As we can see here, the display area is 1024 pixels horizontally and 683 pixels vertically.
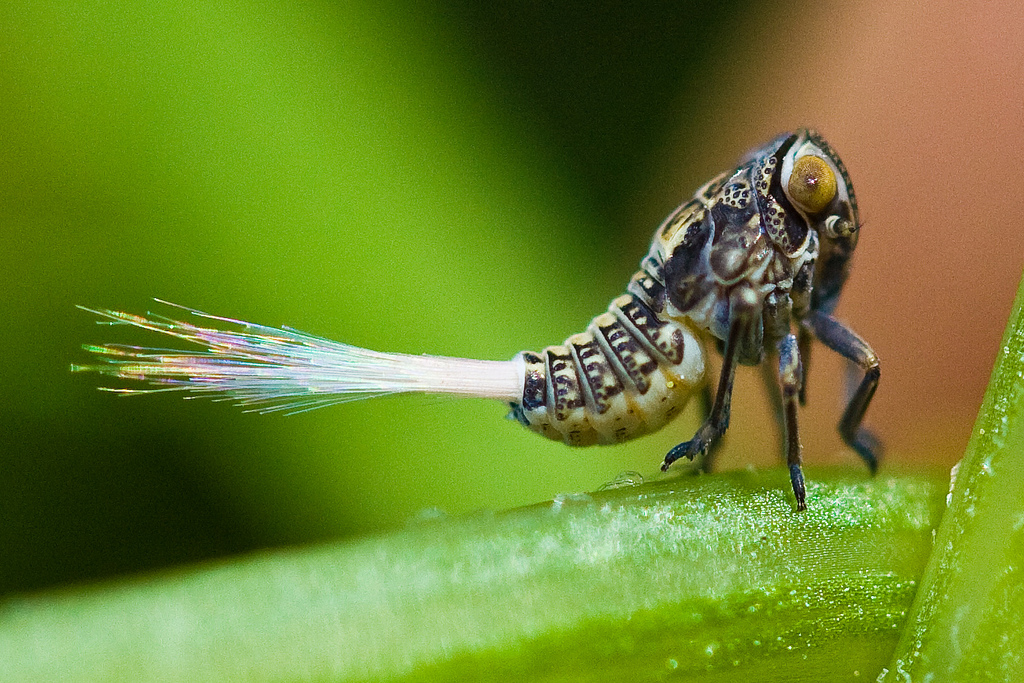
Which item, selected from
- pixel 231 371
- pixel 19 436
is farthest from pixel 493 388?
pixel 19 436

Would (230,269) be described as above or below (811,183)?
below

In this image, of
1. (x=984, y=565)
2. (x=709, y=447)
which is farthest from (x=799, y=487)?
(x=709, y=447)

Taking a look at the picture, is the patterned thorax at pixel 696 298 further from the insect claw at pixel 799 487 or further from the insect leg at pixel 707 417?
the insect claw at pixel 799 487

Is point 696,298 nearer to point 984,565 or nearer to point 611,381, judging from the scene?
point 611,381

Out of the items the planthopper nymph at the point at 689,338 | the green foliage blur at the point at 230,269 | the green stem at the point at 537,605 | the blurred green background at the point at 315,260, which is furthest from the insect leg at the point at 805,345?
the green stem at the point at 537,605

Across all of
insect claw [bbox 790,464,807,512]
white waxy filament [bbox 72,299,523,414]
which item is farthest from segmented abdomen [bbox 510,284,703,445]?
insect claw [bbox 790,464,807,512]

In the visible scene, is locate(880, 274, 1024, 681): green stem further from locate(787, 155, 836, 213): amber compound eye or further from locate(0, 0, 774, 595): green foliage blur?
locate(0, 0, 774, 595): green foliage blur
